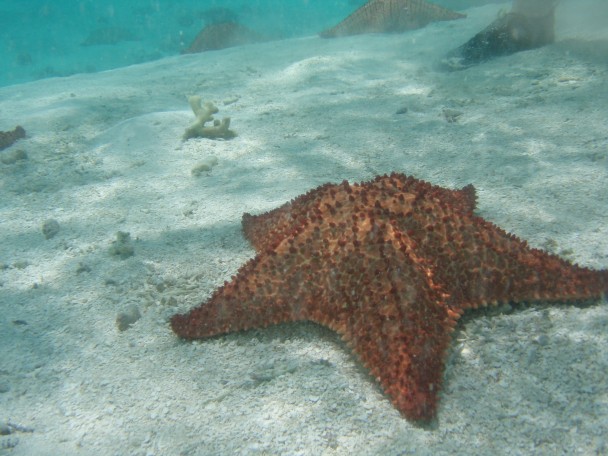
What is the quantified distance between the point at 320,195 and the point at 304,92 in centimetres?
612

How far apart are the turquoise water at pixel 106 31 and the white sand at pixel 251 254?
16331mm

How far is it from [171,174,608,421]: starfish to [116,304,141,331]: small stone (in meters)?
0.66

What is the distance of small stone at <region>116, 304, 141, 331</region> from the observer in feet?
Result: 11.0

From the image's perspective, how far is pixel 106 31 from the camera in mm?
37562

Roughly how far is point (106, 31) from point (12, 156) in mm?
38168

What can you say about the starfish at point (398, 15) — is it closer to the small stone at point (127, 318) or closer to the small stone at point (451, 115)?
the small stone at point (451, 115)

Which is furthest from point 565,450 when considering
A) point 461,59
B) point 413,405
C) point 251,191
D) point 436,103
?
point 461,59

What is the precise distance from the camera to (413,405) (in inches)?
85.6

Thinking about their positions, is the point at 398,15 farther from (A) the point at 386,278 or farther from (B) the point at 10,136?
(A) the point at 386,278

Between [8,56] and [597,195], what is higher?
[8,56]

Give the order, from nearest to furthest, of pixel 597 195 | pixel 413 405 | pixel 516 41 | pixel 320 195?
pixel 413 405
pixel 320 195
pixel 597 195
pixel 516 41

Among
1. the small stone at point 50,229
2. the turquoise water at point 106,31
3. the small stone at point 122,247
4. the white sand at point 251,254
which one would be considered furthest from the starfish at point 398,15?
the small stone at point 50,229

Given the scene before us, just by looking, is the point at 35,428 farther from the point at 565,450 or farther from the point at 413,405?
the point at 565,450

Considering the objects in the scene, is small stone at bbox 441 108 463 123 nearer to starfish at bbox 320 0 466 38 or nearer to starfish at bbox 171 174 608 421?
starfish at bbox 171 174 608 421
